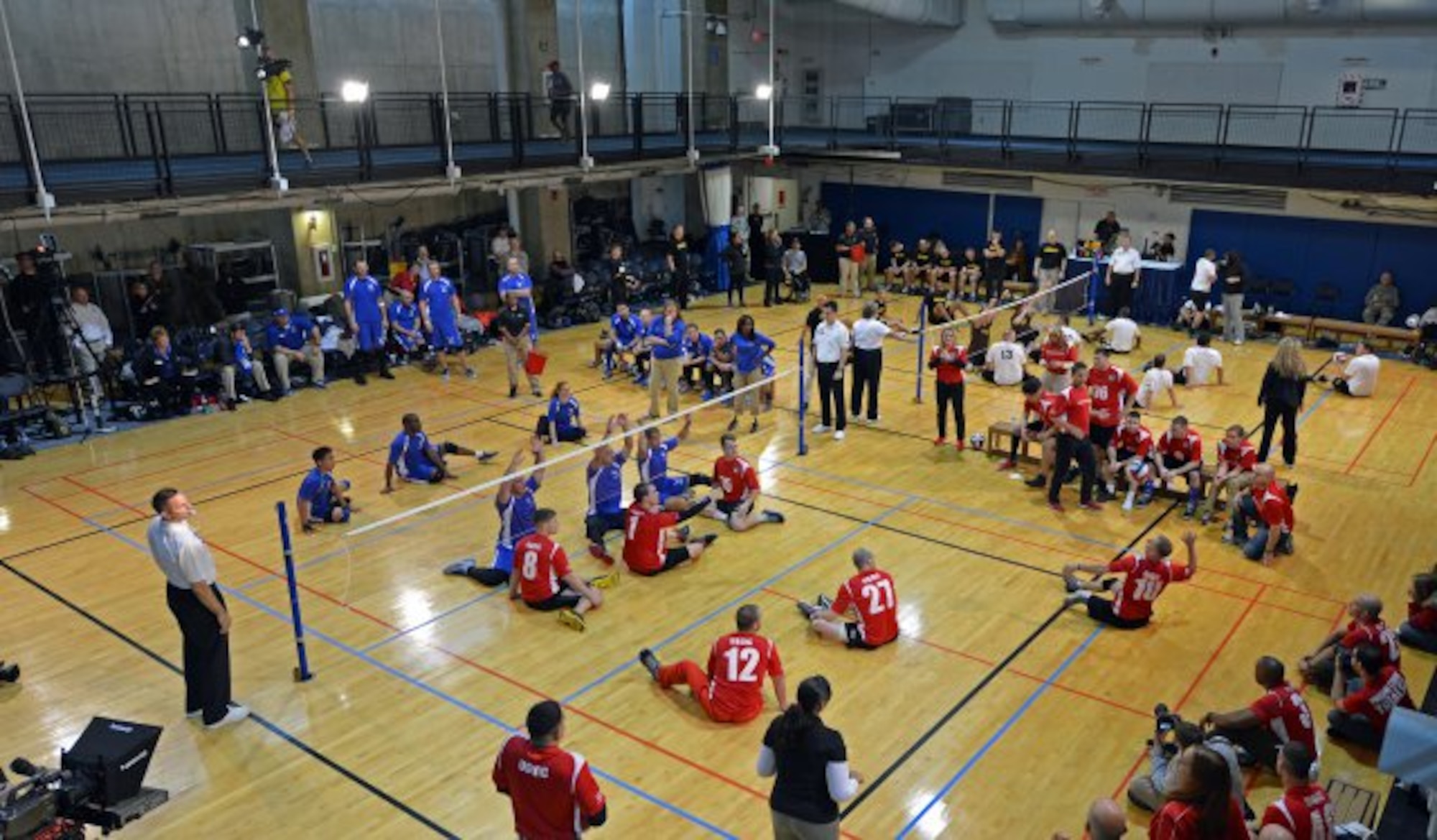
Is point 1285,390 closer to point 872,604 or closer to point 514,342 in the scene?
point 872,604

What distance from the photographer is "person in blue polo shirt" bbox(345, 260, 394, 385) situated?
61.3ft

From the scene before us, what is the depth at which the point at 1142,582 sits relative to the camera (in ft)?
32.9

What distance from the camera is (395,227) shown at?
23.8m

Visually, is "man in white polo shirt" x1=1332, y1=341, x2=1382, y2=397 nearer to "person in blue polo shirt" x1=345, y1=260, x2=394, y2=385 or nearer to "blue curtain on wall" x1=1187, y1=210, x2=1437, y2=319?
"blue curtain on wall" x1=1187, y1=210, x2=1437, y2=319

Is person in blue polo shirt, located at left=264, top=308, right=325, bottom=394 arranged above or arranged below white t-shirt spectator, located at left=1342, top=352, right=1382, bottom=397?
above

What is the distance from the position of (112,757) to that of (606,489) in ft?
20.7

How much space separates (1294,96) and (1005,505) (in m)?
18.0

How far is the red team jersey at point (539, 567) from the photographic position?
1034 centimetres

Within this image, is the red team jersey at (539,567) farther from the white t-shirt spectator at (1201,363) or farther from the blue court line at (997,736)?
the white t-shirt spectator at (1201,363)

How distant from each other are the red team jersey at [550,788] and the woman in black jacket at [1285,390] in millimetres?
11452

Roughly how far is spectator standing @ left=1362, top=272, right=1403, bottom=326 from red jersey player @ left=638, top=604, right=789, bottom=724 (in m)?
19.1

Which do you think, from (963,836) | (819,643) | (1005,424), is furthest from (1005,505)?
(963,836)

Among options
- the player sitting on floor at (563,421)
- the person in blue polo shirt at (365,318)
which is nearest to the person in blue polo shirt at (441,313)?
the person in blue polo shirt at (365,318)

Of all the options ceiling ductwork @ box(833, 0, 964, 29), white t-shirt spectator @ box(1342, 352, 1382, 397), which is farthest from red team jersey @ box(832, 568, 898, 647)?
ceiling ductwork @ box(833, 0, 964, 29)
